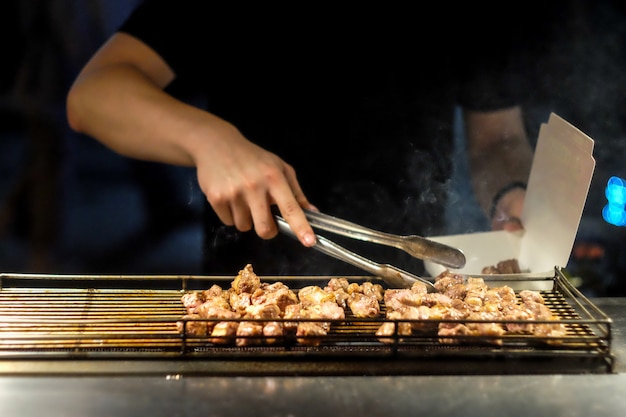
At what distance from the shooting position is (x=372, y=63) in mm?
3172

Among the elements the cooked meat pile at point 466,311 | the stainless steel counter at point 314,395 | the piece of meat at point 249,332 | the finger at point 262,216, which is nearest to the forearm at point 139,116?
the finger at point 262,216

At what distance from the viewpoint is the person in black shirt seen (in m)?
3.14

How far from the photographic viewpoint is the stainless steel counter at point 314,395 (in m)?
1.70

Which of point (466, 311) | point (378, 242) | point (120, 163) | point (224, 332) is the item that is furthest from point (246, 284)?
point (120, 163)

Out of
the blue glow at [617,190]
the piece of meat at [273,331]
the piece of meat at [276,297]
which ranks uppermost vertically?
the blue glow at [617,190]

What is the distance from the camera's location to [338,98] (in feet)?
10.5

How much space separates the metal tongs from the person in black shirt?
0.69 metres

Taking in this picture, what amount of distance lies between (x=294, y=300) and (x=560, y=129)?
145 centimetres

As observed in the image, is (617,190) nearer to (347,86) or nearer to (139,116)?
(347,86)

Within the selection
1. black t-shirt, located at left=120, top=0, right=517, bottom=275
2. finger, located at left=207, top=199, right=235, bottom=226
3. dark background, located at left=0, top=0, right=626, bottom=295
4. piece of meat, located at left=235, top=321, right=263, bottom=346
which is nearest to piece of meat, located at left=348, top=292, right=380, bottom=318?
piece of meat, located at left=235, top=321, right=263, bottom=346

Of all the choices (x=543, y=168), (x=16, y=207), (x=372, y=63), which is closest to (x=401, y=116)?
(x=372, y=63)

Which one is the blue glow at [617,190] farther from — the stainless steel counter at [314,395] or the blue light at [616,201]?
the stainless steel counter at [314,395]

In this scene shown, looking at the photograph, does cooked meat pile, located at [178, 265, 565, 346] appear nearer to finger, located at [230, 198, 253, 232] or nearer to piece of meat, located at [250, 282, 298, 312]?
piece of meat, located at [250, 282, 298, 312]

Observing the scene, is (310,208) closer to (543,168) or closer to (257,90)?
(257,90)
